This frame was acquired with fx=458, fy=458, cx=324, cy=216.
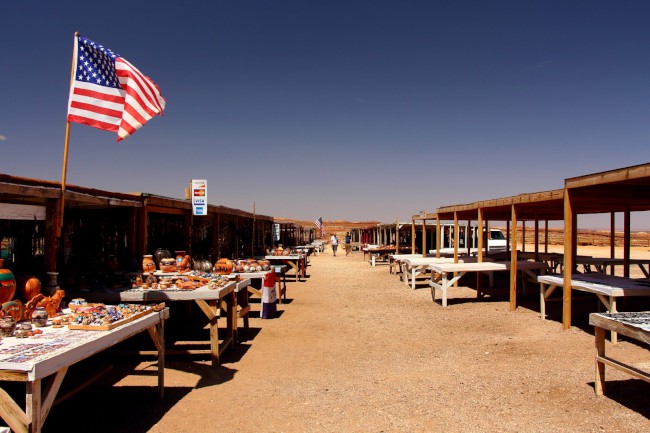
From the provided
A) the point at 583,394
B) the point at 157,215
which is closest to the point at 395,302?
the point at 157,215

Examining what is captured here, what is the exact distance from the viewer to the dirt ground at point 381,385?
482 centimetres

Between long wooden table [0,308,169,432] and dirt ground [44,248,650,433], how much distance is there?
48.0 inches

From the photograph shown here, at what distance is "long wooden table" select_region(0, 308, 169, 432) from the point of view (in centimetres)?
319

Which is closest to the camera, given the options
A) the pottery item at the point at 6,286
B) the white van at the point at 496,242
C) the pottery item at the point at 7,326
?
the pottery item at the point at 7,326

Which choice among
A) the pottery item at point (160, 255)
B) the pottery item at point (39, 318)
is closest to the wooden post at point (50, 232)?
the pottery item at point (39, 318)

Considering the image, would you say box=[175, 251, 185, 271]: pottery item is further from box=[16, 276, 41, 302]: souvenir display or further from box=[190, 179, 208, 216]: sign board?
box=[16, 276, 41, 302]: souvenir display

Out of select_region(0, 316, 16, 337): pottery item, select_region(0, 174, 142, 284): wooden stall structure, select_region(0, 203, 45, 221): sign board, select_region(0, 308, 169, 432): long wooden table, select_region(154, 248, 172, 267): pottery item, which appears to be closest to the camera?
select_region(0, 308, 169, 432): long wooden table

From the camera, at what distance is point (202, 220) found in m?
14.1

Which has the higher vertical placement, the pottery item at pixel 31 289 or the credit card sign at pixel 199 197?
the credit card sign at pixel 199 197

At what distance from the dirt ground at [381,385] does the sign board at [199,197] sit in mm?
2617

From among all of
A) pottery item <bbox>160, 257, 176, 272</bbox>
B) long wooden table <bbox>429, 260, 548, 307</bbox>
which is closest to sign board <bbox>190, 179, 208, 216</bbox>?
pottery item <bbox>160, 257, 176, 272</bbox>

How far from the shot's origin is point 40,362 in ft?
10.7

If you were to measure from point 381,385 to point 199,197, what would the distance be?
22.3ft

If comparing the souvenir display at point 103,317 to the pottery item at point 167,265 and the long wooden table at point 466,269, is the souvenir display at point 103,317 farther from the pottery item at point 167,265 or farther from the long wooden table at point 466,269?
the long wooden table at point 466,269
